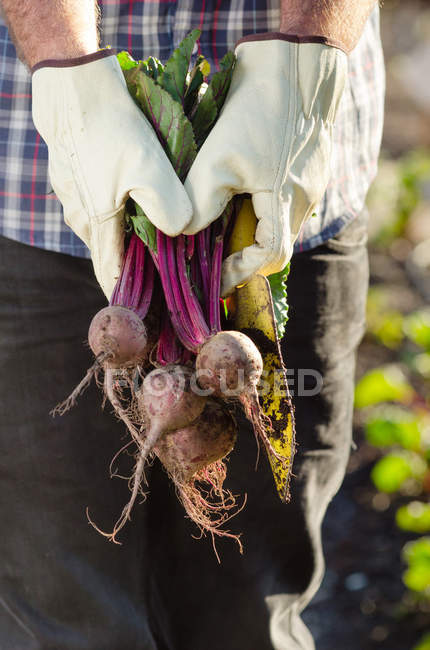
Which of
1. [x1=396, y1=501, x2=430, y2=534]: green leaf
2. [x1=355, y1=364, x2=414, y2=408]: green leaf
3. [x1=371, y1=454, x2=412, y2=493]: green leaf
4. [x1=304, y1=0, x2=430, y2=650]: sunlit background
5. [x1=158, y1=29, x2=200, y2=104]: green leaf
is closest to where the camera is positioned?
[x1=158, y1=29, x2=200, y2=104]: green leaf

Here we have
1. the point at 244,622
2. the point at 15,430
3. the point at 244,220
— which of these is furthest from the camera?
the point at 244,622

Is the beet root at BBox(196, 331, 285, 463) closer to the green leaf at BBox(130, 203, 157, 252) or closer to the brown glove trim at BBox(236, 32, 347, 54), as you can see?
the green leaf at BBox(130, 203, 157, 252)

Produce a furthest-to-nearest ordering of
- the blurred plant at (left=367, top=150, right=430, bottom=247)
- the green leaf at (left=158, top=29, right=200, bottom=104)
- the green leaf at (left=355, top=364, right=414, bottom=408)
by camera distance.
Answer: the blurred plant at (left=367, top=150, right=430, bottom=247) < the green leaf at (left=355, top=364, right=414, bottom=408) < the green leaf at (left=158, top=29, right=200, bottom=104)

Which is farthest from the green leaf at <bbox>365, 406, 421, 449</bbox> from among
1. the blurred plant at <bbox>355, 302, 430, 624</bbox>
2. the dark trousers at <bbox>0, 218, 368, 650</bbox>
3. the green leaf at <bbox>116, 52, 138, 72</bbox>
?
the green leaf at <bbox>116, 52, 138, 72</bbox>

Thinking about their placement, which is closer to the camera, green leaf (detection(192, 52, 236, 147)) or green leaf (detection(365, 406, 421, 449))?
green leaf (detection(192, 52, 236, 147))

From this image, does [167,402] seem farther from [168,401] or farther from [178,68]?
[178,68]

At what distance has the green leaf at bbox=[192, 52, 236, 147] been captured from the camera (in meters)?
1.44

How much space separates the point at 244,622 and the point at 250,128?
1.24 metres

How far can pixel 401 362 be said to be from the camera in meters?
3.88

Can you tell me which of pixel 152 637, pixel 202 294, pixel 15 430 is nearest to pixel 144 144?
pixel 202 294

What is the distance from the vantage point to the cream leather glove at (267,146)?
54.2 inches

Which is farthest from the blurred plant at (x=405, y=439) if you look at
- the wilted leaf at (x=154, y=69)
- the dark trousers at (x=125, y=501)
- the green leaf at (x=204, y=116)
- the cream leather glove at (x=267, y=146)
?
the wilted leaf at (x=154, y=69)

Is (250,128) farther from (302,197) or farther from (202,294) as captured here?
(202,294)

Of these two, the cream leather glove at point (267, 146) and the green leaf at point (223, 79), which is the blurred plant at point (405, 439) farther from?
the green leaf at point (223, 79)
